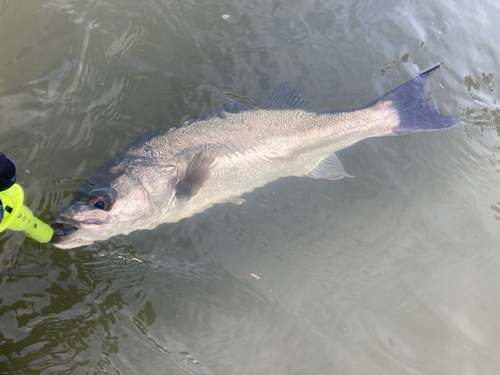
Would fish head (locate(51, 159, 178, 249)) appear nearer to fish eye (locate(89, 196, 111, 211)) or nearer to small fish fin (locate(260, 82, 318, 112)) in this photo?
fish eye (locate(89, 196, 111, 211))

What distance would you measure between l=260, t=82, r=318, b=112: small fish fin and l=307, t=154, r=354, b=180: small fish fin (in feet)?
1.82

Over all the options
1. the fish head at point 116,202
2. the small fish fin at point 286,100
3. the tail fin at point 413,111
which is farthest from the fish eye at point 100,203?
the tail fin at point 413,111

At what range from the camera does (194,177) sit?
8.14 feet

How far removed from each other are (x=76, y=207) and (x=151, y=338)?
1330 mm

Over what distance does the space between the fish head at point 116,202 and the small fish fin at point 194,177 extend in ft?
0.21

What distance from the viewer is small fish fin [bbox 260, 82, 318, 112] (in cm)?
289

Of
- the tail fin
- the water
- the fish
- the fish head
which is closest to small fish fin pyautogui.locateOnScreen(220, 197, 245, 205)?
the fish

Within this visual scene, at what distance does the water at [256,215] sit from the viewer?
101 inches

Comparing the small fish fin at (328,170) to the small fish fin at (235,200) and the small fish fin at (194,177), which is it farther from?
the small fish fin at (194,177)

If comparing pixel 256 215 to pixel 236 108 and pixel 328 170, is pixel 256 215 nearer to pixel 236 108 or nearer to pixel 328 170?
pixel 328 170

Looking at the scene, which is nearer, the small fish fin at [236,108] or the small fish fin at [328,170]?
the small fish fin at [236,108]

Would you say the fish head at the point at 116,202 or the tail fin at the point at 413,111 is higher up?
the tail fin at the point at 413,111

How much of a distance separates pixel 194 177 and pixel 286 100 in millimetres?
1181

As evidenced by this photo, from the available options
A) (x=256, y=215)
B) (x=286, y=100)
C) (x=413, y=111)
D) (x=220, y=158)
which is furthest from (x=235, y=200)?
(x=413, y=111)
